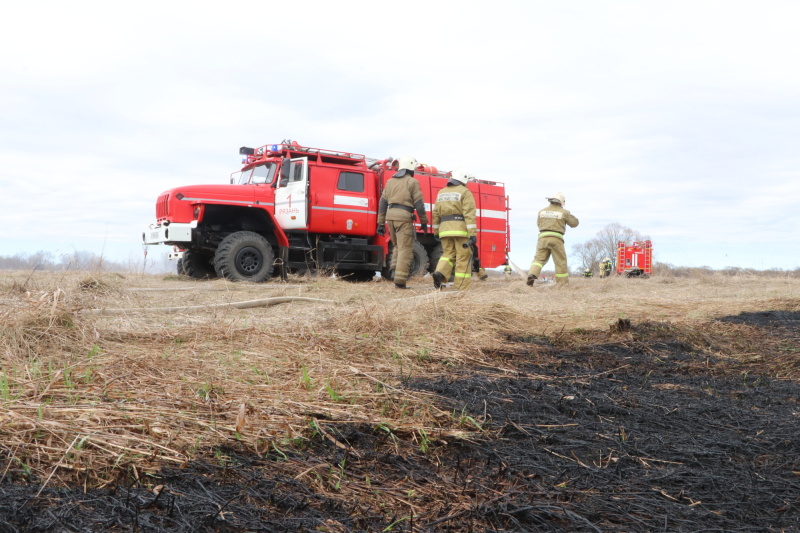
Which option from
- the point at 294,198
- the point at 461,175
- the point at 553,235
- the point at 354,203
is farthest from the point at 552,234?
the point at 294,198

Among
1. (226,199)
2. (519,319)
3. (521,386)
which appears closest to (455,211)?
(519,319)

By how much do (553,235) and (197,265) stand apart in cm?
667

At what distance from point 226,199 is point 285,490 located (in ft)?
31.0

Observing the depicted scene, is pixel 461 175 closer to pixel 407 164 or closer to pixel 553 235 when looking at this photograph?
pixel 407 164

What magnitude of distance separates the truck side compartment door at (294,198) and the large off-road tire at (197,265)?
5.63ft

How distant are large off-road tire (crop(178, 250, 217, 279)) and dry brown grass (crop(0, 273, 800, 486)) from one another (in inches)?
241

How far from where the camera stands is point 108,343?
365cm

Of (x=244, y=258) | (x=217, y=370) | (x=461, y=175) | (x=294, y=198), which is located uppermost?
(x=461, y=175)

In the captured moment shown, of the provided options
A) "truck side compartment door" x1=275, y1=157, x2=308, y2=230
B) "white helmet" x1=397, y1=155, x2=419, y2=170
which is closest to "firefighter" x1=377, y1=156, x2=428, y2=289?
"white helmet" x1=397, y1=155, x2=419, y2=170

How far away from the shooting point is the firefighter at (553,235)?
34.4 ft

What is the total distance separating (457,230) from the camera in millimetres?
8805

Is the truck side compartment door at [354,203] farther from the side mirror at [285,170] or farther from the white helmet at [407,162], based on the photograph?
the white helmet at [407,162]

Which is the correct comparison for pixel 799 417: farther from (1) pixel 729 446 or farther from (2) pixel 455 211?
(2) pixel 455 211

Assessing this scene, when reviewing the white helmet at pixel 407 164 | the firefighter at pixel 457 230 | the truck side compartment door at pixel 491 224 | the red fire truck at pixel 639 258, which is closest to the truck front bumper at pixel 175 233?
the white helmet at pixel 407 164
